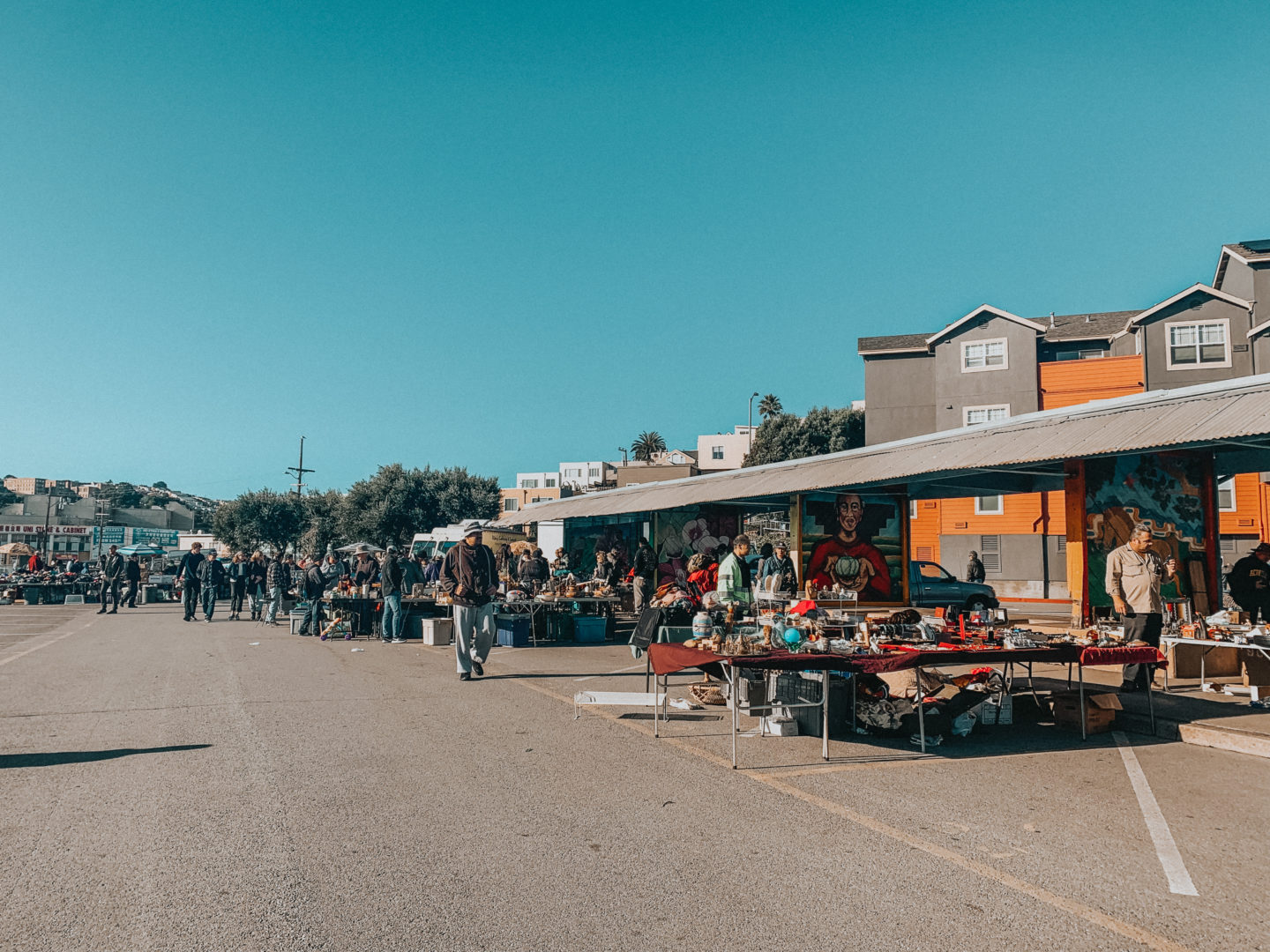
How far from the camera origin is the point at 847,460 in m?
19.2

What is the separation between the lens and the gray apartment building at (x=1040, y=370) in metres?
32.4

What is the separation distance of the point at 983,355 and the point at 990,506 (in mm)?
6546

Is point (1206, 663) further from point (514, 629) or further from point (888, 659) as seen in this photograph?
point (514, 629)

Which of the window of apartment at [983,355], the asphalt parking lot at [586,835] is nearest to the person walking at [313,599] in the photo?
the asphalt parking lot at [586,835]

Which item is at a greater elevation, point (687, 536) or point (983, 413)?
point (983, 413)

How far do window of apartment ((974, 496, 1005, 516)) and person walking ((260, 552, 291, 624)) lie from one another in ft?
84.0

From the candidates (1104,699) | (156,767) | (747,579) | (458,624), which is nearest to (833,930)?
(156,767)

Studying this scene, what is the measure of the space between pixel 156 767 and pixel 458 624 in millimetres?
5285

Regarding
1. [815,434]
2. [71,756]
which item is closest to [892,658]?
[71,756]

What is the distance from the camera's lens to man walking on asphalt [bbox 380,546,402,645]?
57.0ft

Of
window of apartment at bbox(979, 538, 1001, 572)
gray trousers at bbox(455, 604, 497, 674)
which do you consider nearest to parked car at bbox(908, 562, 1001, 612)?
window of apartment at bbox(979, 538, 1001, 572)

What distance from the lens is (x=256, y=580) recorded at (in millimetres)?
24766

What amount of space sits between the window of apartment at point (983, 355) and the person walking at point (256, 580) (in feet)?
93.1

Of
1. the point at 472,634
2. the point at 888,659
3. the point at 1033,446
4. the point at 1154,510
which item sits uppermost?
the point at 1033,446
